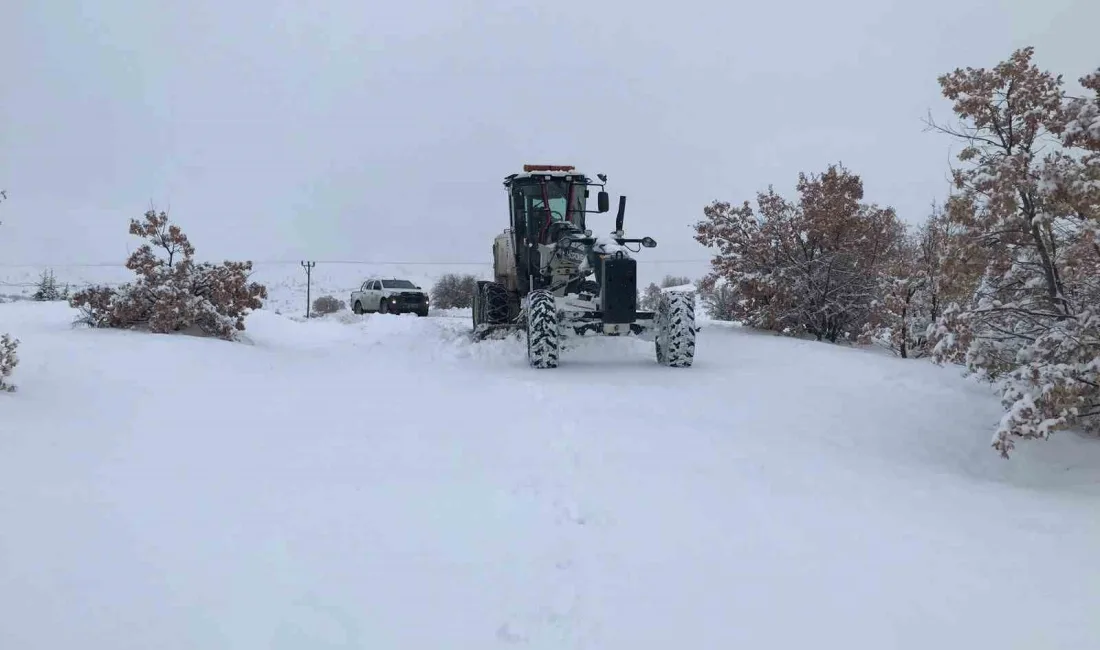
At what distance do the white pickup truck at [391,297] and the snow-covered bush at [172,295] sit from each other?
1202cm

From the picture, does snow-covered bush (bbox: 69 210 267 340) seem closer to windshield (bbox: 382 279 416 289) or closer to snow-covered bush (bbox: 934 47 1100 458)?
snow-covered bush (bbox: 934 47 1100 458)

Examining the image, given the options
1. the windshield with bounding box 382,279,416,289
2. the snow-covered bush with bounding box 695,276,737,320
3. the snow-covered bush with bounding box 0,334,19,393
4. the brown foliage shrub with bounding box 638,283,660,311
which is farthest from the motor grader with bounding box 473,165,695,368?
the windshield with bounding box 382,279,416,289

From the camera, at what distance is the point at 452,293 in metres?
37.6

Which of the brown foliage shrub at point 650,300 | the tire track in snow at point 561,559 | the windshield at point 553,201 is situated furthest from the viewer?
the brown foliage shrub at point 650,300

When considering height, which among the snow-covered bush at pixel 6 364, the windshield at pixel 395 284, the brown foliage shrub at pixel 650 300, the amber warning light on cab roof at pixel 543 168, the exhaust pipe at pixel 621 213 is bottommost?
the snow-covered bush at pixel 6 364

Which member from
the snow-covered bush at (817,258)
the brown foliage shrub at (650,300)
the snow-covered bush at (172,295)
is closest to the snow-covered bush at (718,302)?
the brown foliage shrub at (650,300)

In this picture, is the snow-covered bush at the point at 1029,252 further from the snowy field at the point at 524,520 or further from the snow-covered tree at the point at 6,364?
the snow-covered tree at the point at 6,364

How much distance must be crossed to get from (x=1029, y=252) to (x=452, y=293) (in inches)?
1274

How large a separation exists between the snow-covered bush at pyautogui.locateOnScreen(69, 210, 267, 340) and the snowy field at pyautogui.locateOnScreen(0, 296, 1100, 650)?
12.3 ft

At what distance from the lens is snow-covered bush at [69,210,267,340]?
36.6 feet

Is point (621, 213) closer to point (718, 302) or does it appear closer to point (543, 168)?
point (543, 168)

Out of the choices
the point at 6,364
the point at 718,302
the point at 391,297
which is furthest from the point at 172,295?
the point at 718,302

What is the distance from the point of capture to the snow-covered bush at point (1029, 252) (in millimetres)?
5191

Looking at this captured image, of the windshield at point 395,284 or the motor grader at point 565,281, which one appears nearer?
the motor grader at point 565,281
